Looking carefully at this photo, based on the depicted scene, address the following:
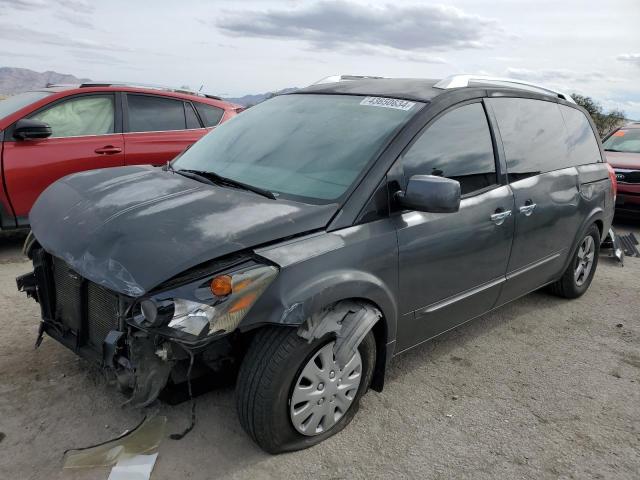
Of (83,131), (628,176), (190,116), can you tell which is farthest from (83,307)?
(628,176)

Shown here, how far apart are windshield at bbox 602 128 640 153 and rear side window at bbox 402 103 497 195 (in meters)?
6.62

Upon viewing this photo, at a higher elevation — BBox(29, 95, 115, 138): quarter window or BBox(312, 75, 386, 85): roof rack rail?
BBox(312, 75, 386, 85): roof rack rail

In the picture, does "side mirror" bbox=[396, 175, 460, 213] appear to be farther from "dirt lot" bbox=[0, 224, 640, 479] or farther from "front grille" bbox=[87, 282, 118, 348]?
"front grille" bbox=[87, 282, 118, 348]

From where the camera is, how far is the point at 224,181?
3.08 meters

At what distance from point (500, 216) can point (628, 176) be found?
5591mm

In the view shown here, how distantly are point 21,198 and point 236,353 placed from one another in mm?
3709

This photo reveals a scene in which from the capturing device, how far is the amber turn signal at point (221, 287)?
7.27 ft

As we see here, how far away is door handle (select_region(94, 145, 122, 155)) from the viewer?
567cm

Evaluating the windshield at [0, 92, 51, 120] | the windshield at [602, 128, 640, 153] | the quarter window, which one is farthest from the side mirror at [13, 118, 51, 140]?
the windshield at [602, 128, 640, 153]

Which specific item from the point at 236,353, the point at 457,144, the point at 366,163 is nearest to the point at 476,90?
the point at 457,144

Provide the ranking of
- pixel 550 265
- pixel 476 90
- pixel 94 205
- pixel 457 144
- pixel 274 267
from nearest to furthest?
pixel 274 267, pixel 94 205, pixel 457 144, pixel 476 90, pixel 550 265

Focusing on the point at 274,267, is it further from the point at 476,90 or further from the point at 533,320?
the point at 533,320

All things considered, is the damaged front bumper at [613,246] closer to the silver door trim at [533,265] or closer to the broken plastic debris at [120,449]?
the silver door trim at [533,265]

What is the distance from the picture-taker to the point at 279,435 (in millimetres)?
2531
